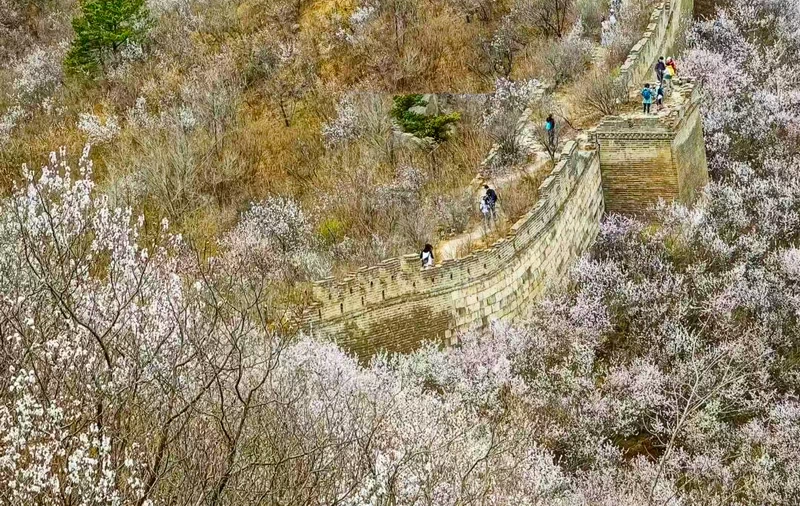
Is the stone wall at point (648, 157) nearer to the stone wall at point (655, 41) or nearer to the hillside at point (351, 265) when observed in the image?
the hillside at point (351, 265)

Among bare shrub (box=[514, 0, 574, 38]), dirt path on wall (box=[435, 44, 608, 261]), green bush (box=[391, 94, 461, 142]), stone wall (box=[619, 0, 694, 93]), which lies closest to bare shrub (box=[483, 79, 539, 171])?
dirt path on wall (box=[435, 44, 608, 261])

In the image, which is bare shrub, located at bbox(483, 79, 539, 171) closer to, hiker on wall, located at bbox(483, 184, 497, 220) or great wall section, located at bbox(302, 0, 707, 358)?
great wall section, located at bbox(302, 0, 707, 358)

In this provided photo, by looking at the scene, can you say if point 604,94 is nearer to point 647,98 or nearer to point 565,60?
point 647,98

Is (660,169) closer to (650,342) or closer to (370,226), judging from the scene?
(650,342)

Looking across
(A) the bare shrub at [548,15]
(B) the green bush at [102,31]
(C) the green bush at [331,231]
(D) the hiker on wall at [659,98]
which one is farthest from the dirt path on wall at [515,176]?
(B) the green bush at [102,31]

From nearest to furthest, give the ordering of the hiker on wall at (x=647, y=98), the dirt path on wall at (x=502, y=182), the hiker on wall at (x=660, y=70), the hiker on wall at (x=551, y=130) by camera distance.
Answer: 1. the dirt path on wall at (x=502, y=182)
2. the hiker on wall at (x=551, y=130)
3. the hiker on wall at (x=647, y=98)
4. the hiker on wall at (x=660, y=70)

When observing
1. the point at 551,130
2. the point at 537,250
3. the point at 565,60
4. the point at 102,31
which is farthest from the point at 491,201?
the point at 102,31
